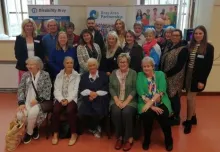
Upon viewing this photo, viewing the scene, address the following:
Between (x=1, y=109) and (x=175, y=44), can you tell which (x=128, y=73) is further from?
(x=1, y=109)

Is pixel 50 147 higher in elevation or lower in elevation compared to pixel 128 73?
lower

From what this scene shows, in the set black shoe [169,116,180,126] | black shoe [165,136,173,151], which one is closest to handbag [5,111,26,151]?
black shoe [165,136,173,151]

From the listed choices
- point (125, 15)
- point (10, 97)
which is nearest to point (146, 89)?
point (125, 15)

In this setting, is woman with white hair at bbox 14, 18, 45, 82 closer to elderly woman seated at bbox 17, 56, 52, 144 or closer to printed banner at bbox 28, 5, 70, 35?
elderly woman seated at bbox 17, 56, 52, 144

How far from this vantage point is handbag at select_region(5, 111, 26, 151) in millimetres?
2741

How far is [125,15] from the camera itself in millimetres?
4141

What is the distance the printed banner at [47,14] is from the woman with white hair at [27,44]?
0.78 m

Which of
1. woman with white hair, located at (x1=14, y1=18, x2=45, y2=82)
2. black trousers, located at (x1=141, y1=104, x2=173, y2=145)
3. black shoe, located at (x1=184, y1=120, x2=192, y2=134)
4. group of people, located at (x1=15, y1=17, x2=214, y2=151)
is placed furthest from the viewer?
woman with white hair, located at (x1=14, y1=18, x2=45, y2=82)

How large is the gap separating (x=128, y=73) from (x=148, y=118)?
0.62 m

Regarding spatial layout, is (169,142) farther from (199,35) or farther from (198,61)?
(199,35)

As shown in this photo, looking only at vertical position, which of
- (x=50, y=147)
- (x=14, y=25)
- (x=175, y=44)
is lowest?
(x=50, y=147)

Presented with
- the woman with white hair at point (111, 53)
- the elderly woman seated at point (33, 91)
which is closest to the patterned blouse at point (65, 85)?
the elderly woman seated at point (33, 91)

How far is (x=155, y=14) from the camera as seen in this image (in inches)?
161

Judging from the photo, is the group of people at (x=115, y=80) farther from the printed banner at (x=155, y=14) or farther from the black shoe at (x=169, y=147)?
the printed banner at (x=155, y=14)
